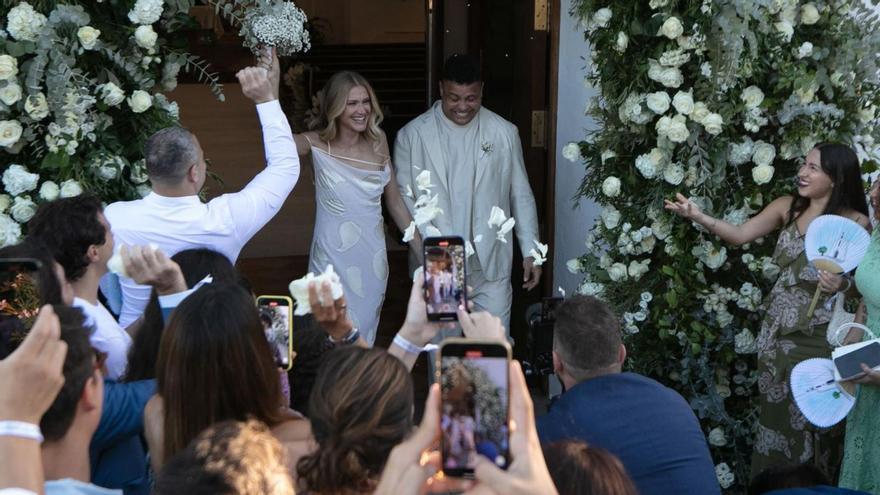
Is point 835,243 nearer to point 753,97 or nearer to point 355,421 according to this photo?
point 753,97

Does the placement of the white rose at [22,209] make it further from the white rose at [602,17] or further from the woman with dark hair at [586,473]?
the woman with dark hair at [586,473]

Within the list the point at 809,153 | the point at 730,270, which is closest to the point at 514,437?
the point at 809,153

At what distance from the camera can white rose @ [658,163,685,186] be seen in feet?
16.4

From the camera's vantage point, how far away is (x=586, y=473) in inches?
93.6

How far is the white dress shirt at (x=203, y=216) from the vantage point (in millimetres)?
4180

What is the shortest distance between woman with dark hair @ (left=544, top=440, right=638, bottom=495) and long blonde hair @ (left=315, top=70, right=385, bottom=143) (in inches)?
127

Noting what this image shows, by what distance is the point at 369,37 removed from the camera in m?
18.4

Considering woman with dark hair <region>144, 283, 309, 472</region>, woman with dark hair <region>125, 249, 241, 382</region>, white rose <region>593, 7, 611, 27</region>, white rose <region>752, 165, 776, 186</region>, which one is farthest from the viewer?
white rose <region>593, 7, 611, 27</region>

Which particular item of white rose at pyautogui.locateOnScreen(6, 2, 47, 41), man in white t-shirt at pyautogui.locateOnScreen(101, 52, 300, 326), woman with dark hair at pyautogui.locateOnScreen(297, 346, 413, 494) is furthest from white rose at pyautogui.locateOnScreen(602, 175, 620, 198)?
woman with dark hair at pyautogui.locateOnScreen(297, 346, 413, 494)

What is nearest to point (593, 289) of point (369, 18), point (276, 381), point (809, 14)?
point (809, 14)

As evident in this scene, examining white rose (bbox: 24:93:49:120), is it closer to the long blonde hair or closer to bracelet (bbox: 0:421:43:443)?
the long blonde hair

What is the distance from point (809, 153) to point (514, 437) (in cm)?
288

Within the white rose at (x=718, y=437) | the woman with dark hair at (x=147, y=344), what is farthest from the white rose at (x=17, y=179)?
the white rose at (x=718, y=437)

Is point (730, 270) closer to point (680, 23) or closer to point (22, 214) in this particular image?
point (680, 23)
